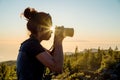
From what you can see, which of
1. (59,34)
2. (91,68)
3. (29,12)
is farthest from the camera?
(91,68)

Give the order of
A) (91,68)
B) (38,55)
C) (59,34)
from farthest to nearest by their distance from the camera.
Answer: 1. (91,68)
2. (59,34)
3. (38,55)

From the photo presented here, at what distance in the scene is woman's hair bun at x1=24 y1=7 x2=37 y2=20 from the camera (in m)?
4.28

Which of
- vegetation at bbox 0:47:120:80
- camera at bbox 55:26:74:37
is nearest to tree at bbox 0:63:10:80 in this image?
vegetation at bbox 0:47:120:80

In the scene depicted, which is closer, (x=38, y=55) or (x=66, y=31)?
(x=38, y=55)

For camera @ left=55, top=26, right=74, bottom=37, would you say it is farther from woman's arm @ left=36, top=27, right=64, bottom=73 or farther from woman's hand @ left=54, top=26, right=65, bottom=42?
woman's arm @ left=36, top=27, right=64, bottom=73

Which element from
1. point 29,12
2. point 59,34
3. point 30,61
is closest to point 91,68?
point 29,12

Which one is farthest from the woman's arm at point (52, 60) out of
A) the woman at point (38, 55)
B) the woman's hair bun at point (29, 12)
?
the woman's hair bun at point (29, 12)

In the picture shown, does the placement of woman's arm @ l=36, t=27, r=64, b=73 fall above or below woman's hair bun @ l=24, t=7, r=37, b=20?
below

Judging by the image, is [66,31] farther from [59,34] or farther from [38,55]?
[38,55]

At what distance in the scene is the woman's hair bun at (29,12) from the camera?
4.28m

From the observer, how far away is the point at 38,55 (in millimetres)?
3891

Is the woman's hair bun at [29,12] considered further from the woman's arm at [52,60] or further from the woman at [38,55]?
the woman's arm at [52,60]

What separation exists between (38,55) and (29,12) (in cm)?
71

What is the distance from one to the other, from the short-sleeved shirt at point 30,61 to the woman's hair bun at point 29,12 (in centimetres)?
43
